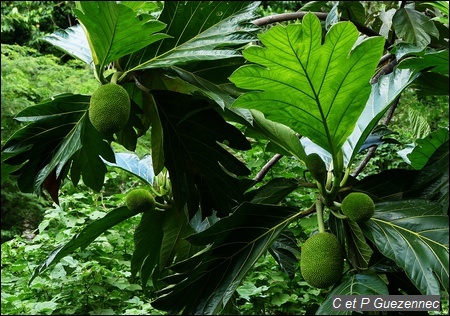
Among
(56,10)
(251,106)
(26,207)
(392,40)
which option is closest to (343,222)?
(251,106)

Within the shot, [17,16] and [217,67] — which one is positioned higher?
[17,16]

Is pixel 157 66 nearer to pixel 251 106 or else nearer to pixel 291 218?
pixel 251 106

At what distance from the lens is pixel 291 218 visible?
0.95 meters

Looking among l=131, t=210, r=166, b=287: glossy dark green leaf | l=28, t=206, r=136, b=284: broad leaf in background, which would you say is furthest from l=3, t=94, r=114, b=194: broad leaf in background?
l=131, t=210, r=166, b=287: glossy dark green leaf

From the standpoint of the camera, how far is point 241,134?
101 centimetres

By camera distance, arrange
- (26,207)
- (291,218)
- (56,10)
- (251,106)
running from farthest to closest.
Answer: (56,10)
(26,207)
(291,218)
(251,106)

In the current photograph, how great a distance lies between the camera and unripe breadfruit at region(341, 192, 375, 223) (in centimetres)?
84

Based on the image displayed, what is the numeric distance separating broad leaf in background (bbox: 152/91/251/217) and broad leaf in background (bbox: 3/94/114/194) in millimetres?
129

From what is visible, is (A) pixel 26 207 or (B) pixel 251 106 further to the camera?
(A) pixel 26 207

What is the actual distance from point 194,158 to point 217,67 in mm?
177

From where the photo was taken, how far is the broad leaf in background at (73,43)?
965 millimetres

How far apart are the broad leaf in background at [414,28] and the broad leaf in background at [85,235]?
2.52ft

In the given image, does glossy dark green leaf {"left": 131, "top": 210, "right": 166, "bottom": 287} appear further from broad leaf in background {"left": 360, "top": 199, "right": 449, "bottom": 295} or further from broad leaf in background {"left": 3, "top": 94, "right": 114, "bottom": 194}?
broad leaf in background {"left": 360, "top": 199, "right": 449, "bottom": 295}

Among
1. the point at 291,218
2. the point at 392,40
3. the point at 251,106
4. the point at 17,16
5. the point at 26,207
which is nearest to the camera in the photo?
the point at 251,106
